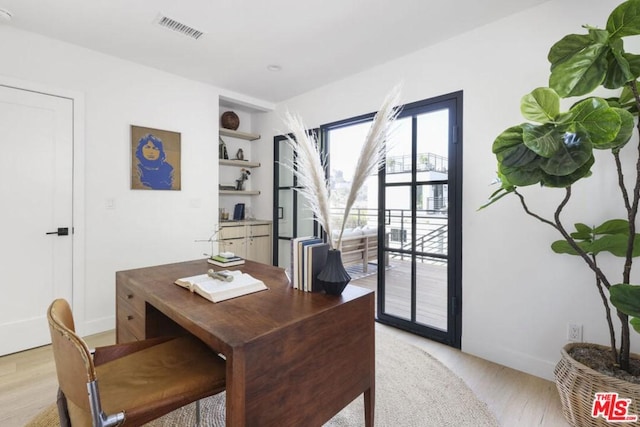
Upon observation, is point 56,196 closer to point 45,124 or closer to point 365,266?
point 45,124

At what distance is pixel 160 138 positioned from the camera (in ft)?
10.3

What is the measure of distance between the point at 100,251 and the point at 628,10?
151 inches

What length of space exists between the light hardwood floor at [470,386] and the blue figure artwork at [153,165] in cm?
165

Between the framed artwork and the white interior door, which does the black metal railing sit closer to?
the framed artwork

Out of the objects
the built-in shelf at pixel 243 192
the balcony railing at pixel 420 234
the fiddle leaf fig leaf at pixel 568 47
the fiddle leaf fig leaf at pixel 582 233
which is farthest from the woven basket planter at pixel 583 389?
the built-in shelf at pixel 243 192

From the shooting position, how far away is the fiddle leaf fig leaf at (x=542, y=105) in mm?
1438

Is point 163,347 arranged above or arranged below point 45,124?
below

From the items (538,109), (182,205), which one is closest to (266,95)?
(182,205)

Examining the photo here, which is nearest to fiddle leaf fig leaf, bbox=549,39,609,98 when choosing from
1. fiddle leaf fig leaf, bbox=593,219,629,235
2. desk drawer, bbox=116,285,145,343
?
fiddle leaf fig leaf, bbox=593,219,629,235

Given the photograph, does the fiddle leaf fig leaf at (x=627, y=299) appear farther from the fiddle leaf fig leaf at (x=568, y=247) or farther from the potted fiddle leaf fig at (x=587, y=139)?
the fiddle leaf fig leaf at (x=568, y=247)

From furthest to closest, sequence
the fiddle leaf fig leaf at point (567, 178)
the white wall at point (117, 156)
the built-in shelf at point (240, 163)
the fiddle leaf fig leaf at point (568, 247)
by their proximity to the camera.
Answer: the built-in shelf at point (240, 163), the white wall at point (117, 156), the fiddle leaf fig leaf at point (568, 247), the fiddle leaf fig leaf at point (567, 178)

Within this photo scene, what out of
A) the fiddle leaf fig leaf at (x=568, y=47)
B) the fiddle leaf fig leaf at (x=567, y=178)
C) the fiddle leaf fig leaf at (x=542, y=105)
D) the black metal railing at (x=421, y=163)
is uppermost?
the fiddle leaf fig leaf at (x=568, y=47)

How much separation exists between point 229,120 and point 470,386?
383cm
